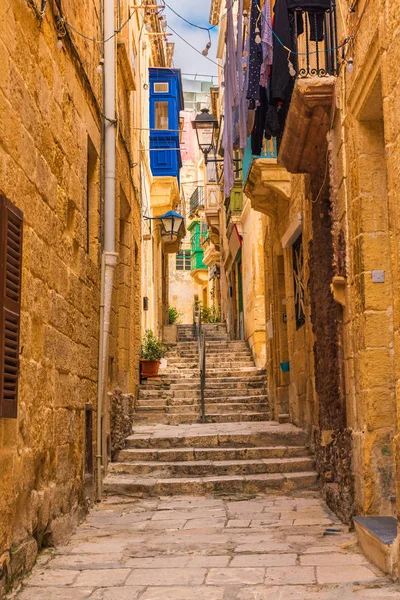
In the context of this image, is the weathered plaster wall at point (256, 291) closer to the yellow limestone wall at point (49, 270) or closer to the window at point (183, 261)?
the yellow limestone wall at point (49, 270)

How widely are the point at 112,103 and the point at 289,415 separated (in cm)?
549

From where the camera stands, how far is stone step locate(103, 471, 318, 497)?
838cm

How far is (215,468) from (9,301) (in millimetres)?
5186

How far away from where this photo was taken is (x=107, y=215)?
8.60 meters

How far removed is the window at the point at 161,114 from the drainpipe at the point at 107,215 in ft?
35.7

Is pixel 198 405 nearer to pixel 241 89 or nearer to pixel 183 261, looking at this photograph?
pixel 241 89

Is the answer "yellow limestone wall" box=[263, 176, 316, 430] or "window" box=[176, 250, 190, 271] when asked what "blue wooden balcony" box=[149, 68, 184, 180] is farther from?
"window" box=[176, 250, 190, 271]

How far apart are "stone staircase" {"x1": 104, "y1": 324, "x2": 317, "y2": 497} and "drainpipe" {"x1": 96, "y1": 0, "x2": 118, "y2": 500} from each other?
97 cm

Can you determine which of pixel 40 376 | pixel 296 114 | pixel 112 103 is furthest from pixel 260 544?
pixel 112 103

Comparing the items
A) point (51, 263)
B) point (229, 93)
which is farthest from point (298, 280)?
point (51, 263)

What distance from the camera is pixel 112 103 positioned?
878 cm

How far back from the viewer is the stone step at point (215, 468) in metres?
8.95

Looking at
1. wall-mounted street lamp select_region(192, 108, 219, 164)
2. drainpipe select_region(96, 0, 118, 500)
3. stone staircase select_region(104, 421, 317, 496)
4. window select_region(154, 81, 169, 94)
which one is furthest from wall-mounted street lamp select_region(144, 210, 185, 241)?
drainpipe select_region(96, 0, 118, 500)

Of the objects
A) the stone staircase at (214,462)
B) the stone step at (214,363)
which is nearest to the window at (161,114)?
the stone step at (214,363)
